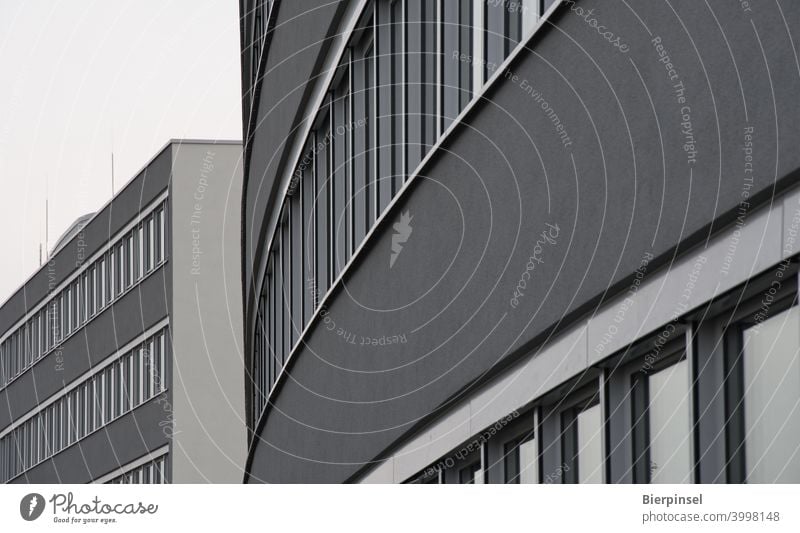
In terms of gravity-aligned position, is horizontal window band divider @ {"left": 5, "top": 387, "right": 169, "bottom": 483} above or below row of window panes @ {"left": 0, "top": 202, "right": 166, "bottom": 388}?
below

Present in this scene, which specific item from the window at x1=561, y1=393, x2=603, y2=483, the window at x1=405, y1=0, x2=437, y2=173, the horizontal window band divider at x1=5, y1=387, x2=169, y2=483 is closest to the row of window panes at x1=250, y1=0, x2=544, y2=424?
the window at x1=405, y1=0, x2=437, y2=173

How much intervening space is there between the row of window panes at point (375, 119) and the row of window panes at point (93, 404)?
18.8 metres

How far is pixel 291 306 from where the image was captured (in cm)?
1728

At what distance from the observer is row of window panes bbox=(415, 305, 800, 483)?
605cm

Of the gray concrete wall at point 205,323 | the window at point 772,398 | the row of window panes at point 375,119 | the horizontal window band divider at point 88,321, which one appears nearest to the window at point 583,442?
the window at point 772,398

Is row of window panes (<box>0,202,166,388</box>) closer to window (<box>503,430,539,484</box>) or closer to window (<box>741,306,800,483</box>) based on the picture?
window (<box>503,430,539,484</box>)

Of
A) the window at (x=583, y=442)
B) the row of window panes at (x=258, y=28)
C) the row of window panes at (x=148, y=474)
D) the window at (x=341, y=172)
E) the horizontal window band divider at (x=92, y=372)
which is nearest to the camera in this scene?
the window at (x=583, y=442)

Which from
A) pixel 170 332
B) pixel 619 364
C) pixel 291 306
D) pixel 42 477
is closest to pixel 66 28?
pixel 619 364

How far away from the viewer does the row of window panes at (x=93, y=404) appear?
36250 millimetres

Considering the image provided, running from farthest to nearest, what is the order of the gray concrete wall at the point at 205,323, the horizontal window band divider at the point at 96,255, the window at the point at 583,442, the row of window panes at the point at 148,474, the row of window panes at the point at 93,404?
the horizontal window band divider at the point at 96,255 < the row of window panes at the point at 93,404 < the row of window panes at the point at 148,474 < the gray concrete wall at the point at 205,323 < the window at the point at 583,442

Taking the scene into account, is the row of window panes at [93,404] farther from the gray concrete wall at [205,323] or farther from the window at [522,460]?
the window at [522,460]

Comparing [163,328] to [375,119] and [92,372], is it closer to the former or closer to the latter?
[92,372]

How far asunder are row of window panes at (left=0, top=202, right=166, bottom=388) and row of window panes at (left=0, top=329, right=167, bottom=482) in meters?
1.72
